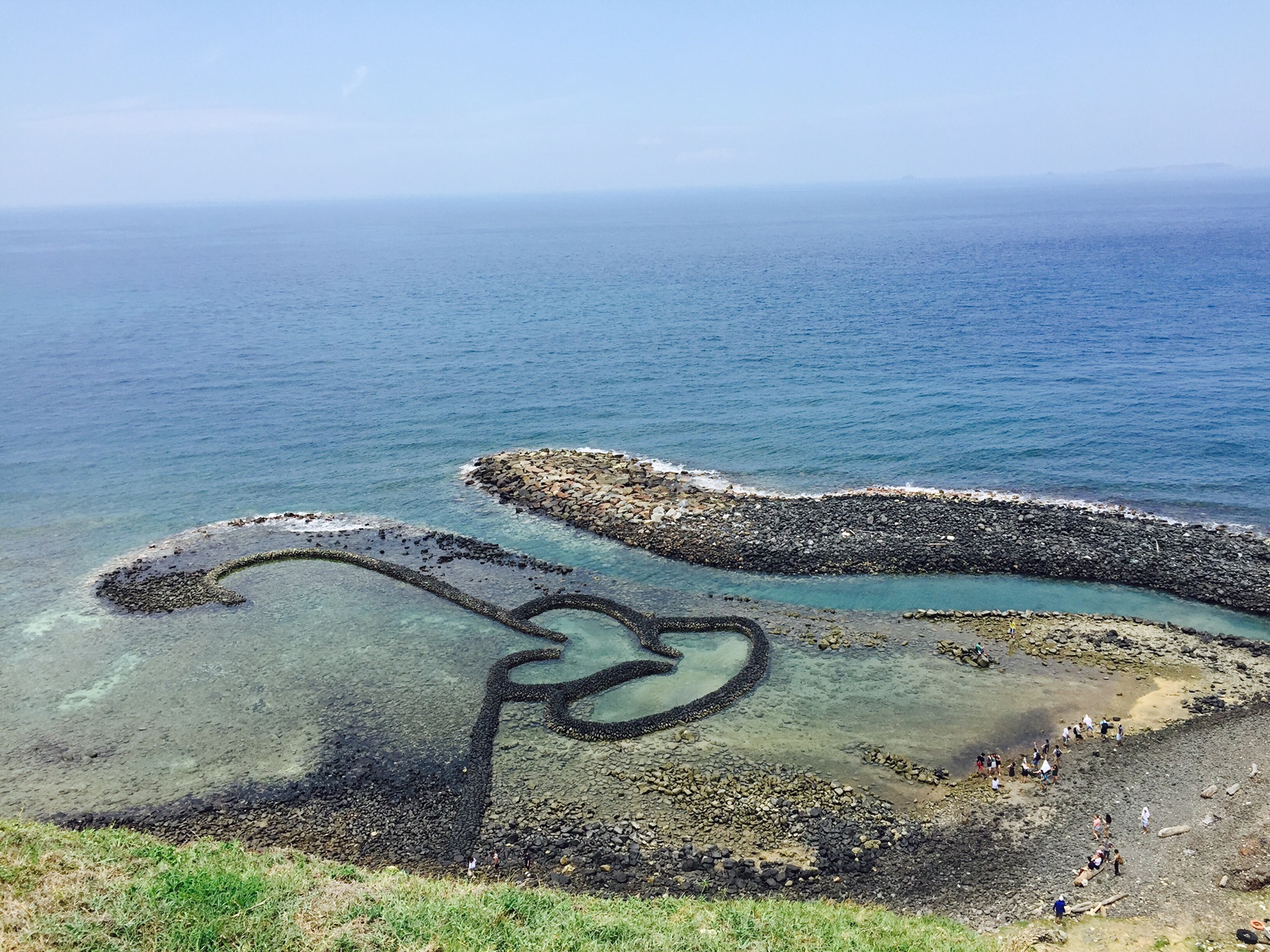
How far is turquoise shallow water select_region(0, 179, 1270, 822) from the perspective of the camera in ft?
139

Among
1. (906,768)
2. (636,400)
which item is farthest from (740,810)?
(636,400)

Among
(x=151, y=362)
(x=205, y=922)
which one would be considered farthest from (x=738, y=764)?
(x=151, y=362)

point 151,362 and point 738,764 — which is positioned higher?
point 151,362

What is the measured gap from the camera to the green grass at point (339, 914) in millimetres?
23078

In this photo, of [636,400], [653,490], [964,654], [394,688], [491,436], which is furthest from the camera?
[636,400]

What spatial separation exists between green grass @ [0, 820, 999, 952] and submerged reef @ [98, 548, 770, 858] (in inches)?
236

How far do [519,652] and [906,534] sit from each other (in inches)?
1164

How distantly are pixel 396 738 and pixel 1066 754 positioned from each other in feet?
106

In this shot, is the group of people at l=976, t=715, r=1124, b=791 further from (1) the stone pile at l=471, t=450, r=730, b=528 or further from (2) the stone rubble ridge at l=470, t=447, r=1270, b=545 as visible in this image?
(1) the stone pile at l=471, t=450, r=730, b=528

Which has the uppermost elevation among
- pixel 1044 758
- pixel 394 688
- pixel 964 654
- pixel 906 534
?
pixel 906 534

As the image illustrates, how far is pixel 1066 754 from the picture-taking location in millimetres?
35719

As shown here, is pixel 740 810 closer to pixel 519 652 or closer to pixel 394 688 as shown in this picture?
pixel 519 652

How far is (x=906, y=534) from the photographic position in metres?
55.7

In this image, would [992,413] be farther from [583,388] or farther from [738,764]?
[738,764]
